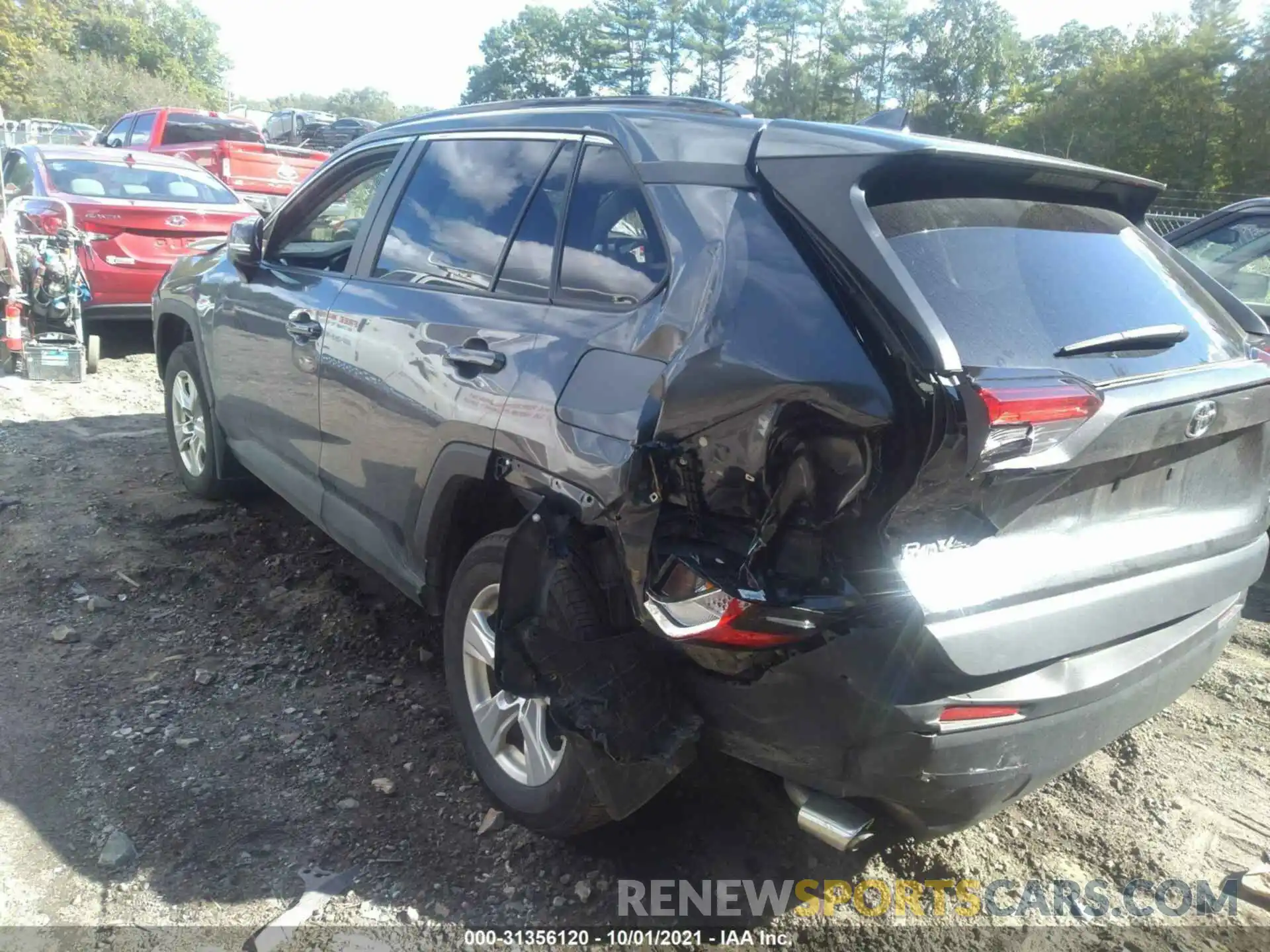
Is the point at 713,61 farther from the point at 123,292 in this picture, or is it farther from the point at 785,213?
the point at 785,213

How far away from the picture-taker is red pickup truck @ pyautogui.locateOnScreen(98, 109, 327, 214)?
13.6 metres

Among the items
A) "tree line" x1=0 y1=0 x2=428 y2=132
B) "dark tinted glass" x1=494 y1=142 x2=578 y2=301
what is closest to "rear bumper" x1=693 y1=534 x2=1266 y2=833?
"dark tinted glass" x1=494 y1=142 x2=578 y2=301

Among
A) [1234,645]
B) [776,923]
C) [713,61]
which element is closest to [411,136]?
[776,923]

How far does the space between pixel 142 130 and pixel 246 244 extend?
45.8 ft

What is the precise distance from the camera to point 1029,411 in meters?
1.89

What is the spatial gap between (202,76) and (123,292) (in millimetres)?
83025

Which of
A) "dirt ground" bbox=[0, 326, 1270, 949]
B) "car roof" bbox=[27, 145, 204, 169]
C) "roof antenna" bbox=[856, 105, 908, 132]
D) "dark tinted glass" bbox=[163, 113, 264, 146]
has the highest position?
"roof antenna" bbox=[856, 105, 908, 132]

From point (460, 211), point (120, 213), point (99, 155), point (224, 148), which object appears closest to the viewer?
point (460, 211)

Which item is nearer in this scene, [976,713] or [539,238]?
[976,713]

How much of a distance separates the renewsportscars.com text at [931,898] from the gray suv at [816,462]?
1.03 ft

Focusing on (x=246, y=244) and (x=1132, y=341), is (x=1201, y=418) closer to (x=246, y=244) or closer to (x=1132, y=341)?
(x=1132, y=341)

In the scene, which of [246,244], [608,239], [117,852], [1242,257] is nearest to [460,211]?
[608,239]

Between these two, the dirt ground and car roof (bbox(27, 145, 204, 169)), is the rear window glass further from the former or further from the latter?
car roof (bbox(27, 145, 204, 169))

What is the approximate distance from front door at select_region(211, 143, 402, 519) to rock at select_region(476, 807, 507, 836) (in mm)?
1545
